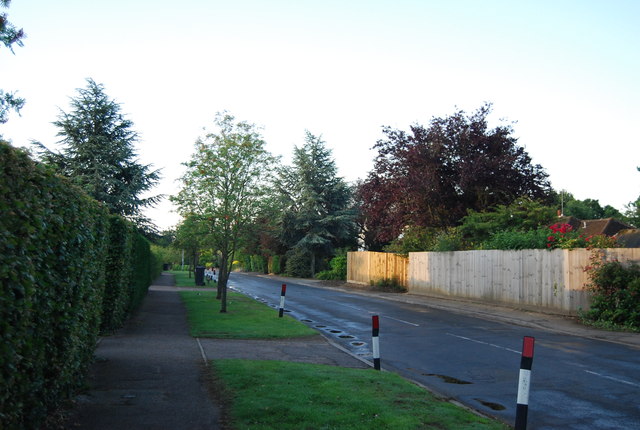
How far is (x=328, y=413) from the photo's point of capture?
252 inches

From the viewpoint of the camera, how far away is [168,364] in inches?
373

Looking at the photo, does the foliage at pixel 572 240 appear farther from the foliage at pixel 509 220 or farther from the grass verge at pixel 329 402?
the grass verge at pixel 329 402

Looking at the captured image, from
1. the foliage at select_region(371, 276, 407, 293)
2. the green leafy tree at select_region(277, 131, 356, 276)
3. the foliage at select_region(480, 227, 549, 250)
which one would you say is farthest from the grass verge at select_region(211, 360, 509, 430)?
the green leafy tree at select_region(277, 131, 356, 276)

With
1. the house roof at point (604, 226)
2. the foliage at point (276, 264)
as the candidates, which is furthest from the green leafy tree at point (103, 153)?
the house roof at point (604, 226)

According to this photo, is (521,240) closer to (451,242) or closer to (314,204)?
(451,242)

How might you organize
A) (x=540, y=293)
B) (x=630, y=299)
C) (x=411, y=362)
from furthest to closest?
(x=540, y=293) → (x=630, y=299) → (x=411, y=362)

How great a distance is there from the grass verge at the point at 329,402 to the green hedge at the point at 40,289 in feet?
6.23

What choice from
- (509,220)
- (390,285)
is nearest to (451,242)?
(509,220)

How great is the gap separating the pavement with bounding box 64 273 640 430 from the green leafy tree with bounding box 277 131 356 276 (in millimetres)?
32726

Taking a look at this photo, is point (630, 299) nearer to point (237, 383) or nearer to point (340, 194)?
point (237, 383)

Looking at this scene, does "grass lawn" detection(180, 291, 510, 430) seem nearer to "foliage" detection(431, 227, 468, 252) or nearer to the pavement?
the pavement

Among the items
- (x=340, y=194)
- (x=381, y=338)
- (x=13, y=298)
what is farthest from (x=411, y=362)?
(x=340, y=194)

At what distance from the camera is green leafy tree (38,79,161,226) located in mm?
27656

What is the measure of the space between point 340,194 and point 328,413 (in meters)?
46.8
